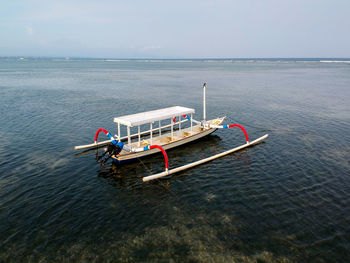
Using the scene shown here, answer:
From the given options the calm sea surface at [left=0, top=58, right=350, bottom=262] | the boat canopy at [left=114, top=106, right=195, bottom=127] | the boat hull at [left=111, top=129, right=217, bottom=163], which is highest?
the boat canopy at [left=114, top=106, right=195, bottom=127]

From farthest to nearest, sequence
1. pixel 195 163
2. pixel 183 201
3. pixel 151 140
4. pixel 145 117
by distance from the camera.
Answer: pixel 151 140, pixel 145 117, pixel 195 163, pixel 183 201

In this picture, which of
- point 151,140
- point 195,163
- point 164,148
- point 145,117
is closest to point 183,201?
point 195,163

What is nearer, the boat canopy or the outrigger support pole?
the outrigger support pole

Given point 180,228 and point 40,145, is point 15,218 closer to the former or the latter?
point 180,228

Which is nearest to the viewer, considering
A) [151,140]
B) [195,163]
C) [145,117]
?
[195,163]

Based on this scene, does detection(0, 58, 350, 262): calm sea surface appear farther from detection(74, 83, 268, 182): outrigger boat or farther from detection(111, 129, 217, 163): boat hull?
detection(74, 83, 268, 182): outrigger boat

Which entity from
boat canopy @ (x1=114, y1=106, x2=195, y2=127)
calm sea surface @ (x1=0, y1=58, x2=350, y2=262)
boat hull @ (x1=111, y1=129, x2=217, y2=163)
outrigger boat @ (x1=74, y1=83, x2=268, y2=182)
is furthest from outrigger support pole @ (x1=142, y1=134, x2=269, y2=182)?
boat canopy @ (x1=114, y1=106, x2=195, y2=127)

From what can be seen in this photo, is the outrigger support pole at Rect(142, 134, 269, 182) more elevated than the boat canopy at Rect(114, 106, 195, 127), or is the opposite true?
the boat canopy at Rect(114, 106, 195, 127)

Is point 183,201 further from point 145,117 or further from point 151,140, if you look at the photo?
point 145,117

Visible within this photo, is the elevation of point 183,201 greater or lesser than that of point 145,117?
lesser

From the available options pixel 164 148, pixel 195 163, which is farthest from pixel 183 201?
pixel 164 148

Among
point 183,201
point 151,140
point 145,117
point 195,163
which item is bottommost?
point 183,201

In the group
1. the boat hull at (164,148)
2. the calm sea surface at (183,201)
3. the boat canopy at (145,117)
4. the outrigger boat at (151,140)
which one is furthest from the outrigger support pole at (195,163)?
the boat canopy at (145,117)

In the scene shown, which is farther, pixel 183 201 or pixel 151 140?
pixel 151 140
